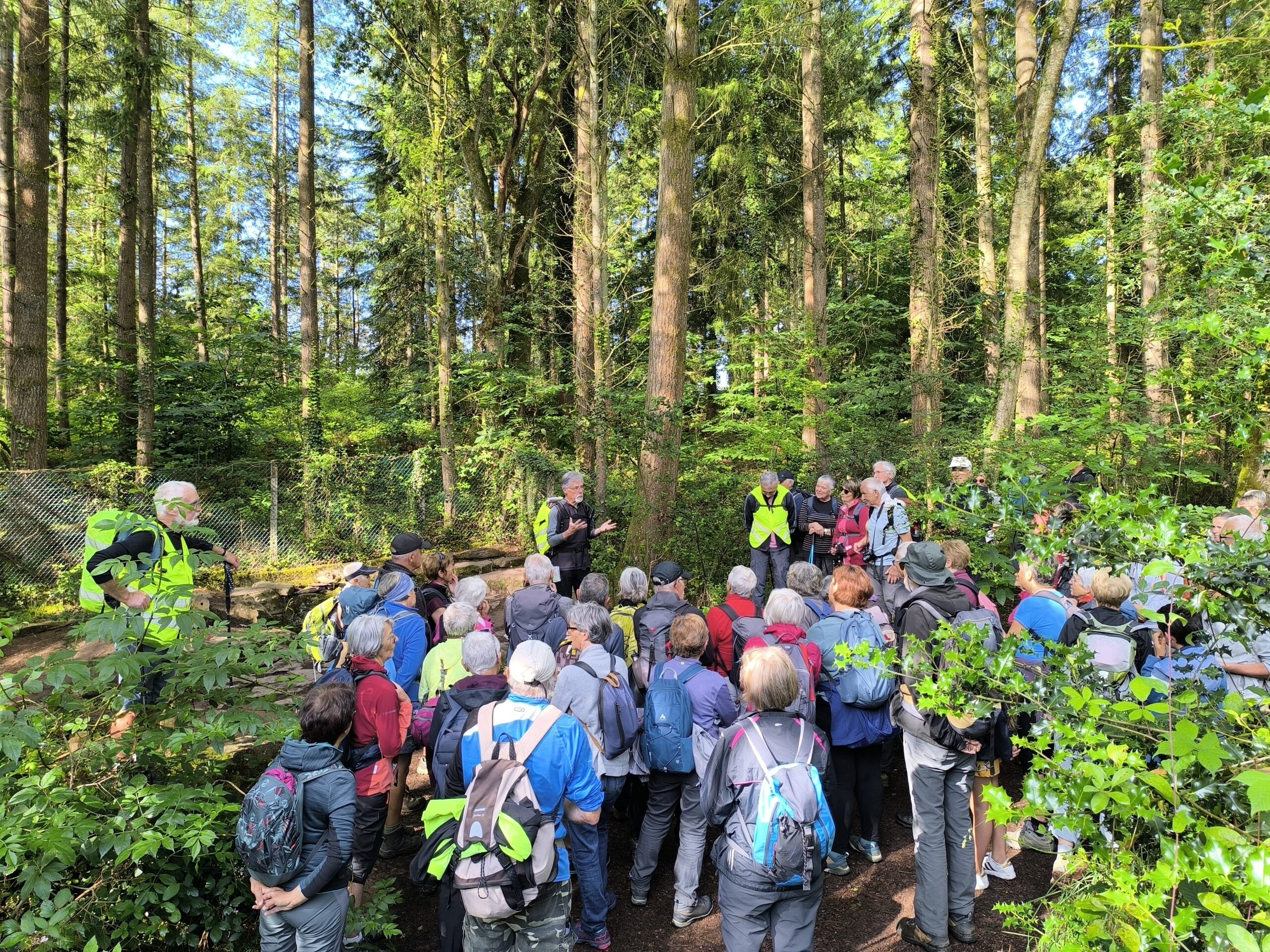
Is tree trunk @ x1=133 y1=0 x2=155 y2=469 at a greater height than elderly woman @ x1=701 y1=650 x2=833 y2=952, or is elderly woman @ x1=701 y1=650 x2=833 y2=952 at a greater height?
tree trunk @ x1=133 y1=0 x2=155 y2=469

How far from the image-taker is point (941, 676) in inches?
82.2

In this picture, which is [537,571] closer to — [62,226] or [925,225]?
[925,225]

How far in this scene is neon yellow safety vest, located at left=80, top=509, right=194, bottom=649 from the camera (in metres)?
3.13

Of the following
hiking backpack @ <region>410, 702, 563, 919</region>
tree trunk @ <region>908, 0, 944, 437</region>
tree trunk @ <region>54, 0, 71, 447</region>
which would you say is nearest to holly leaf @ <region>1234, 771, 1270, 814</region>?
hiking backpack @ <region>410, 702, 563, 919</region>

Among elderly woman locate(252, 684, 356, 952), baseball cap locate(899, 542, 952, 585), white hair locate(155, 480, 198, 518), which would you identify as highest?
white hair locate(155, 480, 198, 518)

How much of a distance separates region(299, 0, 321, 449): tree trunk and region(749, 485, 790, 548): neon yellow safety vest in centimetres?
912

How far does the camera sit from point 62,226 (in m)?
17.8

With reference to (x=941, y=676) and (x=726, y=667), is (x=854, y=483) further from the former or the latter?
(x=941, y=676)

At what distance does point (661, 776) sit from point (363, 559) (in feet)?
29.1

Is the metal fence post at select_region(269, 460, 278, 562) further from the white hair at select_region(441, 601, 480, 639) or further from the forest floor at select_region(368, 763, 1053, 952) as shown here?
the white hair at select_region(441, 601, 480, 639)

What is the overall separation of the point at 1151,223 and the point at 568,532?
29.8 feet

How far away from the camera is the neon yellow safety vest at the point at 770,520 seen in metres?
8.46

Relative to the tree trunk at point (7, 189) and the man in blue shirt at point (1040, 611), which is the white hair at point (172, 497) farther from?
the tree trunk at point (7, 189)

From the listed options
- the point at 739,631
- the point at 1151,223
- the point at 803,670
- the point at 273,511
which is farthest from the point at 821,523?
the point at 273,511
